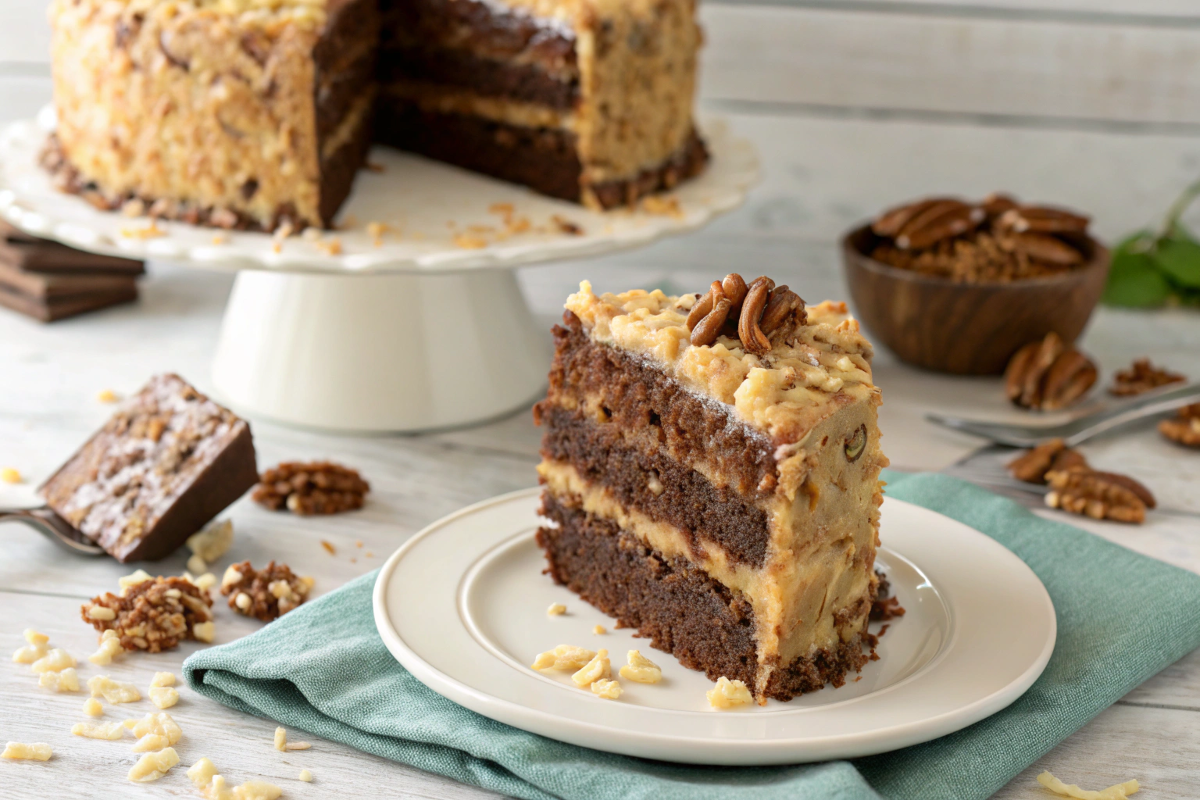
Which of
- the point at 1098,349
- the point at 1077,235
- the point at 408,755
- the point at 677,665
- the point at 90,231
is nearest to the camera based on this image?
the point at 408,755

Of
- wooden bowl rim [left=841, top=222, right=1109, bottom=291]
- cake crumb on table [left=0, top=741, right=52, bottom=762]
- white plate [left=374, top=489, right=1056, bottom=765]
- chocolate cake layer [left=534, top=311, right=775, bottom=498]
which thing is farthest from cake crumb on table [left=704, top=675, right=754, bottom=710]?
wooden bowl rim [left=841, top=222, right=1109, bottom=291]

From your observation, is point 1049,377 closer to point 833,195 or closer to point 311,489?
point 833,195

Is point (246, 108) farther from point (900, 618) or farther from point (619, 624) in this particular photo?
point (900, 618)

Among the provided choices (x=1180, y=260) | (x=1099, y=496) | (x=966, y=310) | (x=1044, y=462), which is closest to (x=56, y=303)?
(x=966, y=310)

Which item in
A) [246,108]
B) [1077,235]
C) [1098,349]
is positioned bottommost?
[1098,349]

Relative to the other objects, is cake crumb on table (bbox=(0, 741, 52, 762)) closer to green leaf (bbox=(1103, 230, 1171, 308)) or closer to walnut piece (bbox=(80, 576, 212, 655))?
walnut piece (bbox=(80, 576, 212, 655))

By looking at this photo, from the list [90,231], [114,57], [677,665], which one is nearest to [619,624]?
[677,665]
